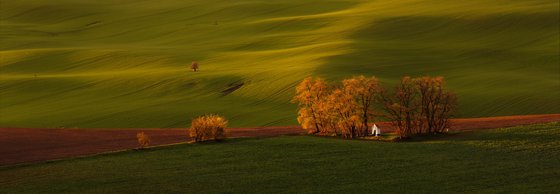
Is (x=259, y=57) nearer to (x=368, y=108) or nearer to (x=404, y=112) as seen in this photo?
(x=368, y=108)

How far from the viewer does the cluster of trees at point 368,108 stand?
39.4 m

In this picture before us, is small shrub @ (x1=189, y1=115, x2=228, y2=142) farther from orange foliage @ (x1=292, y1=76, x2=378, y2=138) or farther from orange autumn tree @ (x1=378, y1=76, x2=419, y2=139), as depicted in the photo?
orange autumn tree @ (x1=378, y1=76, x2=419, y2=139)

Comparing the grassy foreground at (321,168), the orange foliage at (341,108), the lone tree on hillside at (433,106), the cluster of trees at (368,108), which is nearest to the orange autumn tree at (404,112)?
the cluster of trees at (368,108)

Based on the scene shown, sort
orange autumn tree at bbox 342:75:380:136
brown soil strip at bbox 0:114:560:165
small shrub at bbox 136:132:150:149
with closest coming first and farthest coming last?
brown soil strip at bbox 0:114:560:165, small shrub at bbox 136:132:150:149, orange autumn tree at bbox 342:75:380:136

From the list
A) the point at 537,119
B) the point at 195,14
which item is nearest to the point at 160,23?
the point at 195,14

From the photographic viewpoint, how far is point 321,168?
31578 mm

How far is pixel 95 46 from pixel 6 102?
30.3 metres

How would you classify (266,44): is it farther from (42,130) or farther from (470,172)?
(470,172)

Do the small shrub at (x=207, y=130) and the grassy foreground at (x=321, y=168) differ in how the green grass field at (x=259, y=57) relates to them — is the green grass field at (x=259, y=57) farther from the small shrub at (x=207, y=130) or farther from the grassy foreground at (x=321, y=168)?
the grassy foreground at (x=321, y=168)

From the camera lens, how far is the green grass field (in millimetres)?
55312

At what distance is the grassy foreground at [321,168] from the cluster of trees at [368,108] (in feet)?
6.70

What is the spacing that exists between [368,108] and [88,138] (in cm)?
1397

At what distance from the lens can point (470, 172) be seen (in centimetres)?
2936

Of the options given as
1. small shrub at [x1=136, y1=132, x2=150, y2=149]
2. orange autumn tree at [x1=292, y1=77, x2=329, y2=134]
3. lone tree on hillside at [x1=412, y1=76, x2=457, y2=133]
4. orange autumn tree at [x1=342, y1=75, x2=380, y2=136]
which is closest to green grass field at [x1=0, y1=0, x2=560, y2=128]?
orange autumn tree at [x1=292, y1=77, x2=329, y2=134]
